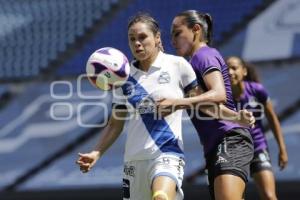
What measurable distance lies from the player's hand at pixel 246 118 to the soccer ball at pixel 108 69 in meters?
0.77

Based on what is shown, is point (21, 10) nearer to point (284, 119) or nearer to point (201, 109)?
point (284, 119)

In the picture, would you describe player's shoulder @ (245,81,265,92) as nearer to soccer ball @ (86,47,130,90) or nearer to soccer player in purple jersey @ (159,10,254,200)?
soccer player in purple jersey @ (159,10,254,200)

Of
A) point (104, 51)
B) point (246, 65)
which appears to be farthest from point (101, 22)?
point (104, 51)

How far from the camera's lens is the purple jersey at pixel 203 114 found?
4.88 meters

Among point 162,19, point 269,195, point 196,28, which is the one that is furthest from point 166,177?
point 162,19

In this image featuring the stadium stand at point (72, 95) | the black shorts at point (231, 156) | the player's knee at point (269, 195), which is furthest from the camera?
the stadium stand at point (72, 95)

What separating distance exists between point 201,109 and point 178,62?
13.2 inches

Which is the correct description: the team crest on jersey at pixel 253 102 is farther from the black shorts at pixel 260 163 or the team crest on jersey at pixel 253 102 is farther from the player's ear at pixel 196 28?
the player's ear at pixel 196 28

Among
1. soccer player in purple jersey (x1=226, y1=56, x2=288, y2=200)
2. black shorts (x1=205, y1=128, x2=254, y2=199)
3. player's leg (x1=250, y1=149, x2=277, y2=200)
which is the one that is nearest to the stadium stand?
soccer player in purple jersey (x1=226, y1=56, x2=288, y2=200)

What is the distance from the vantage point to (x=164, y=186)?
4.58m

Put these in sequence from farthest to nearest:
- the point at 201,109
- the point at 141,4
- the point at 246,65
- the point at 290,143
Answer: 1. the point at 141,4
2. the point at 290,143
3. the point at 246,65
4. the point at 201,109

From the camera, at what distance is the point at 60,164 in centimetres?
1048

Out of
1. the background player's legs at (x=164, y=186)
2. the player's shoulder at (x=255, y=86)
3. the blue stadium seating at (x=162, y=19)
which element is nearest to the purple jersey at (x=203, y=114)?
the background player's legs at (x=164, y=186)

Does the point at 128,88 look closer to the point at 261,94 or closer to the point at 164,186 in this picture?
the point at 164,186
